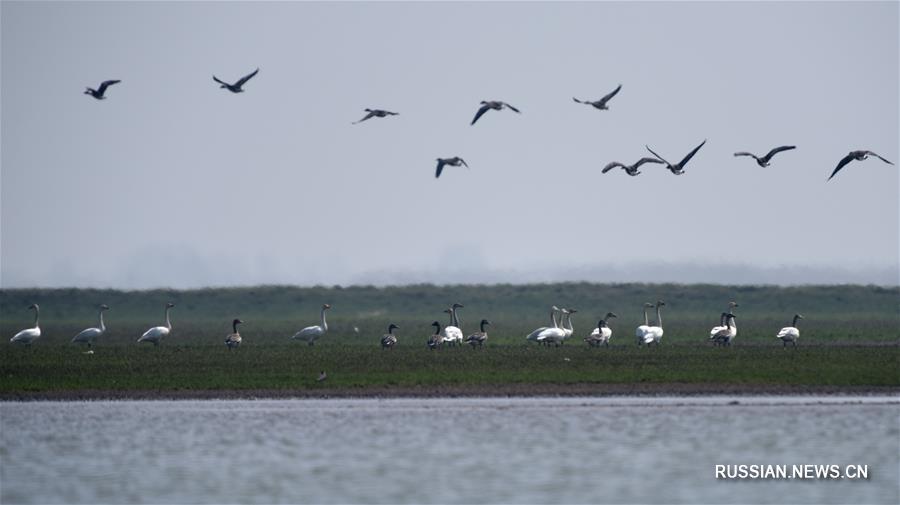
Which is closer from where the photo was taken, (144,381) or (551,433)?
(551,433)

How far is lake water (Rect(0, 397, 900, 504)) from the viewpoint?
786 inches

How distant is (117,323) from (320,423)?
151ft

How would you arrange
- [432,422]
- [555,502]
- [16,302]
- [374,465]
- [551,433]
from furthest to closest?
[16,302] → [432,422] → [551,433] → [374,465] → [555,502]

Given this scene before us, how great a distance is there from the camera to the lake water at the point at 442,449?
65.5ft

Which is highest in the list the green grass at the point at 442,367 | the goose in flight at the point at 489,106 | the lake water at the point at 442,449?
the goose in flight at the point at 489,106

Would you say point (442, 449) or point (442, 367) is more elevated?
point (442, 367)

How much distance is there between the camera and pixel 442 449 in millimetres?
23062

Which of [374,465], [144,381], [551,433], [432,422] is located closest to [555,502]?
[374,465]

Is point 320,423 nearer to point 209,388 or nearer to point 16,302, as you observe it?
point 209,388

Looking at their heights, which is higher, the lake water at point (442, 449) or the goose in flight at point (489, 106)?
the goose in flight at point (489, 106)

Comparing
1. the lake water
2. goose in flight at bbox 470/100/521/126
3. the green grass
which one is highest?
goose in flight at bbox 470/100/521/126

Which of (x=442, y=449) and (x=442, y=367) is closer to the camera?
(x=442, y=449)

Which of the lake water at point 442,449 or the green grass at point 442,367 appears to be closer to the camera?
the lake water at point 442,449

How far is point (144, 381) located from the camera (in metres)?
32.3
